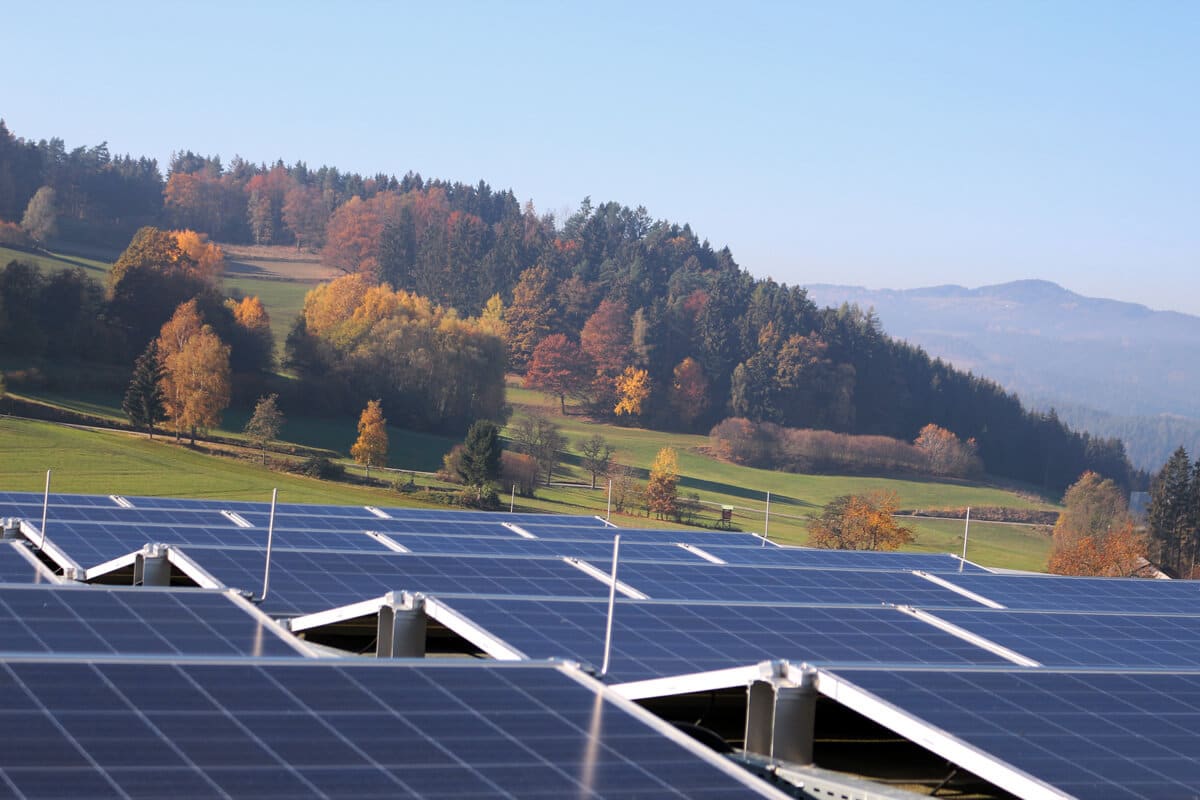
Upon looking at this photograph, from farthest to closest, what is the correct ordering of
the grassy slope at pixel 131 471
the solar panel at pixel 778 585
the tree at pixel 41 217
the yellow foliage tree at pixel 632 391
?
the tree at pixel 41 217 < the yellow foliage tree at pixel 632 391 < the grassy slope at pixel 131 471 < the solar panel at pixel 778 585

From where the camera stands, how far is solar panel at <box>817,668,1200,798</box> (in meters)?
9.48

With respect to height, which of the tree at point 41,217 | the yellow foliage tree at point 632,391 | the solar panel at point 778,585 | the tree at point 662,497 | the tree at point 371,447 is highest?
the tree at point 41,217

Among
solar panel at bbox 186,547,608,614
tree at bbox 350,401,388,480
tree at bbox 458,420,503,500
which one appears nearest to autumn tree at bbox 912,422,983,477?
tree at bbox 458,420,503,500

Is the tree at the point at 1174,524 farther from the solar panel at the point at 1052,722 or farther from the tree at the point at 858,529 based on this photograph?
the solar panel at the point at 1052,722

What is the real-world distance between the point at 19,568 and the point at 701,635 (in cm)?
1014

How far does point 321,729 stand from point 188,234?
534 ft

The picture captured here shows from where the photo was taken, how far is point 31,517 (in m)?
26.5

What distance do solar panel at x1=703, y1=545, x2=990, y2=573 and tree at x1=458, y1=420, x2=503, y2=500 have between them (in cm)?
5459

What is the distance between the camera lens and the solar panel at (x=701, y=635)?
536 inches

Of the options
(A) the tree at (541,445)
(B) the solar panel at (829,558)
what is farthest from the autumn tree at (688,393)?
(B) the solar panel at (829,558)

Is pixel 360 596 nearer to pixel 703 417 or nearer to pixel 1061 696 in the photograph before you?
pixel 1061 696

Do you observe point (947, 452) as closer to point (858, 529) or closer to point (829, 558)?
point (858, 529)

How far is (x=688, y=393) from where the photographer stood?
15862 centimetres

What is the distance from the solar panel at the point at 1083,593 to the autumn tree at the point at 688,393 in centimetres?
12597
